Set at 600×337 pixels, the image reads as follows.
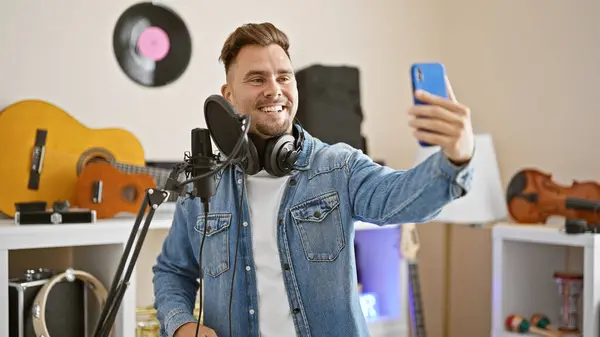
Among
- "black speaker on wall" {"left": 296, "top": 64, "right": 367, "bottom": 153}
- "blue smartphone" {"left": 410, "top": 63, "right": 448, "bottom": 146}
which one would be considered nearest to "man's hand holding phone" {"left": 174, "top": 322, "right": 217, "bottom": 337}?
"blue smartphone" {"left": 410, "top": 63, "right": 448, "bottom": 146}

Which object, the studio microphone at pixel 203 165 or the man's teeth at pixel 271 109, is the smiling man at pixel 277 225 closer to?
the man's teeth at pixel 271 109

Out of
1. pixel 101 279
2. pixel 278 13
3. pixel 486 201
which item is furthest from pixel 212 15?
pixel 486 201

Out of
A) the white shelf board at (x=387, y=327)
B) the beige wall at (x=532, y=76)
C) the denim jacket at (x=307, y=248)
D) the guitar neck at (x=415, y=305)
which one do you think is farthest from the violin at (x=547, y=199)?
the denim jacket at (x=307, y=248)

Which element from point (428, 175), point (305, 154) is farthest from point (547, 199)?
point (428, 175)

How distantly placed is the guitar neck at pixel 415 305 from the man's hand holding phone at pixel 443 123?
2.05 metres

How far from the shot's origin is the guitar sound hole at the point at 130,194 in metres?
2.28

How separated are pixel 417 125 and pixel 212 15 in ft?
6.51

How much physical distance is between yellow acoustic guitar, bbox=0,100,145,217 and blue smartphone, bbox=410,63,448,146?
1529mm

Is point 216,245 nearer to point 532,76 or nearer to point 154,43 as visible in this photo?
point 154,43

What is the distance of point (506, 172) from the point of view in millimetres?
3129

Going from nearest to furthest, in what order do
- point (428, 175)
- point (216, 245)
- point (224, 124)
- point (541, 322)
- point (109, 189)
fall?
1. point (428, 175)
2. point (224, 124)
3. point (216, 245)
4. point (109, 189)
5. point (541, 322)

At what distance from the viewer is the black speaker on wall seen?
2740 millimetres

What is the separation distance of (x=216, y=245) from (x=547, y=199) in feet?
5.08

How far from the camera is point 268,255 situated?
1.50m
